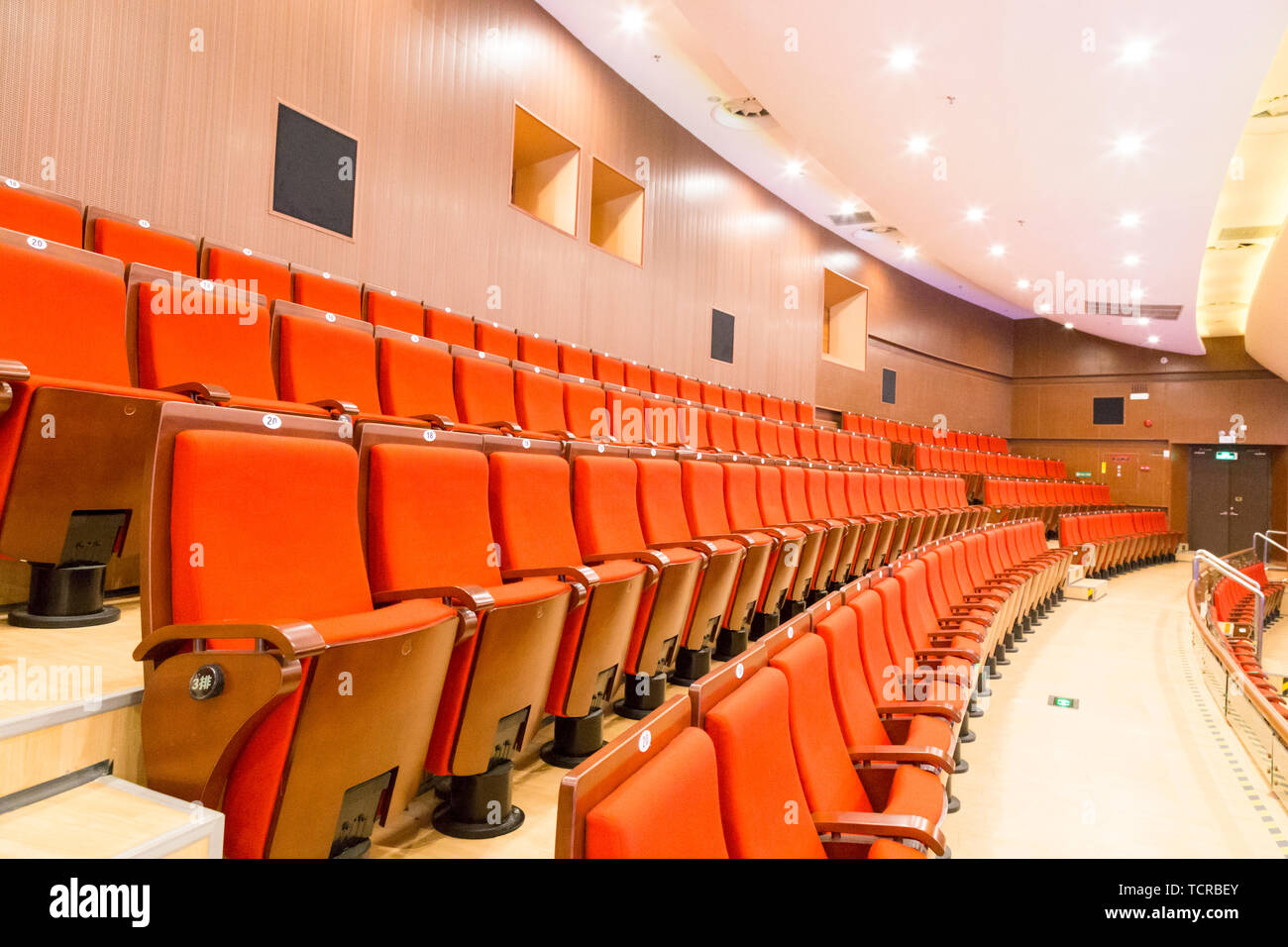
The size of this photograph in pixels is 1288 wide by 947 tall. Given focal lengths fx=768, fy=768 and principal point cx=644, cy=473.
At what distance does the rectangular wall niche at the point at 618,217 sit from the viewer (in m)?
1.40

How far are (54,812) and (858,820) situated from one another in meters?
0.25

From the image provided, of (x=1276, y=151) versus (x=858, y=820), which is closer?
(x=858, y=820)

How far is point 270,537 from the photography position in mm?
278

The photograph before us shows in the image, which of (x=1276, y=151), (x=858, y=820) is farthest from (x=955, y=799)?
(x=1276, y=151)

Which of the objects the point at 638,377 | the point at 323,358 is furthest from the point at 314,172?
the point at 638,377

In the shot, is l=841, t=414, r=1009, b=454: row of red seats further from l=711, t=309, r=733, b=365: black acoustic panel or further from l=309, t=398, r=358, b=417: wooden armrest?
l=309, t=398, r=358, b=417: wooden armrest

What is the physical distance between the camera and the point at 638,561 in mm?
450

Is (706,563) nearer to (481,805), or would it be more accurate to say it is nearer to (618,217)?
(481,805)

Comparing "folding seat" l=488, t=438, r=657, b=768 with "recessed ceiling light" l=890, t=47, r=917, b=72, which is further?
"recessed ceiling light" l=890, t=47, r=917, b=72

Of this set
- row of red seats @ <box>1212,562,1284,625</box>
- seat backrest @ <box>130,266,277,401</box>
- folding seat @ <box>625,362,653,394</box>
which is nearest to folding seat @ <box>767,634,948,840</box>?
seat backrest @ <box>130,266,277,401</box>

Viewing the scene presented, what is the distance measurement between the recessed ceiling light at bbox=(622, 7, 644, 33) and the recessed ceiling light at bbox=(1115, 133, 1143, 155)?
80 cm

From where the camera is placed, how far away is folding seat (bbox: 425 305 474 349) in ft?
2.73

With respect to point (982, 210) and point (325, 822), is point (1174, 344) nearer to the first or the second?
point (982, 210)

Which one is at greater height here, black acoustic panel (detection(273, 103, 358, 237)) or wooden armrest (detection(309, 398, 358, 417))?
black acoustic panel (detection(273, 103, 358, 237))
